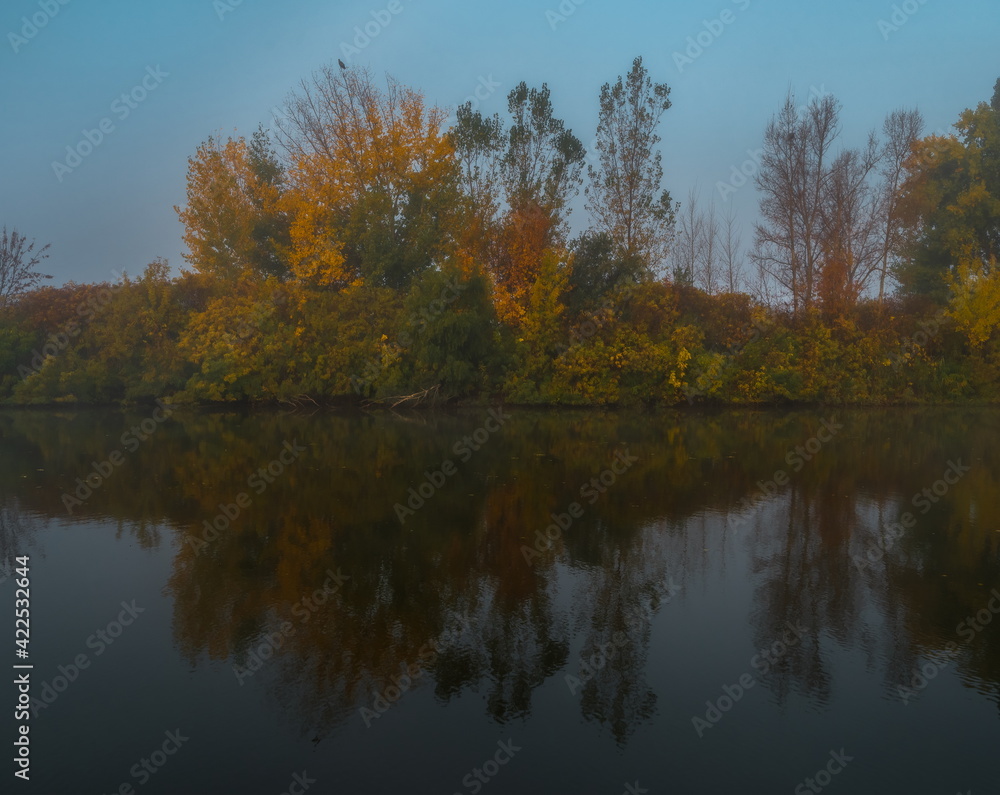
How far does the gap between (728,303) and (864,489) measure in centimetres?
1901

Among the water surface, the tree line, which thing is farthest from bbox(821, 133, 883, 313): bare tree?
the water surface

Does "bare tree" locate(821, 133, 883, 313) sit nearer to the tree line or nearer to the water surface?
the tree line

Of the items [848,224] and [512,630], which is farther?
[848,224]

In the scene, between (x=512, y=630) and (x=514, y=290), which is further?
(x=514, y=290)

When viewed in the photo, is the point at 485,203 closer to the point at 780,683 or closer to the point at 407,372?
the point at 407,372

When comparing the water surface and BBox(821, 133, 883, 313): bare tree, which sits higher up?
BBox(821, 133, 883, 313): bare tree

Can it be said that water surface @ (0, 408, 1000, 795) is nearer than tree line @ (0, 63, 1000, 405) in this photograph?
Yes

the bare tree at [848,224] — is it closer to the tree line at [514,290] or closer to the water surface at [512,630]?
the tree line at [514,290]

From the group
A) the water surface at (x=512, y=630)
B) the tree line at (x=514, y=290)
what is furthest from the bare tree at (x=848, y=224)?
the water surface at (x=512, y=630)

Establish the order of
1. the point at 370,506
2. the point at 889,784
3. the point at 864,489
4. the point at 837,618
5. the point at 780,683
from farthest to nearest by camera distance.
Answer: the point at 864,489 < the point at 370,506 < the point at 837,618 < the point at 780,683 < the point at 889,784

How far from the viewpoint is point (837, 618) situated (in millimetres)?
6012

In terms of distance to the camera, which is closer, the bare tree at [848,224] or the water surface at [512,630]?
the water surface at [512,630]

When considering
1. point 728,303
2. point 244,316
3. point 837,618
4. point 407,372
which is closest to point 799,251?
point 728,303

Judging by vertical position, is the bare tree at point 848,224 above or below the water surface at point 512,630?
above
